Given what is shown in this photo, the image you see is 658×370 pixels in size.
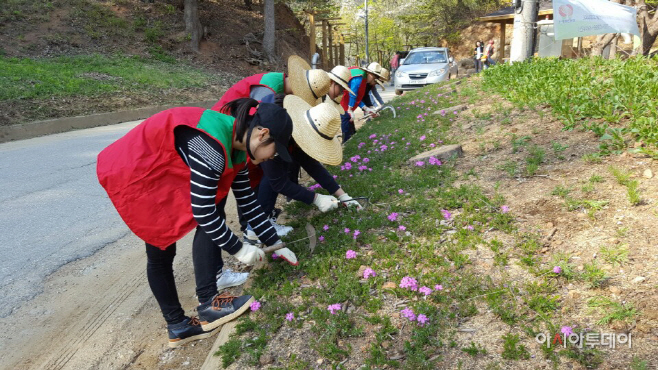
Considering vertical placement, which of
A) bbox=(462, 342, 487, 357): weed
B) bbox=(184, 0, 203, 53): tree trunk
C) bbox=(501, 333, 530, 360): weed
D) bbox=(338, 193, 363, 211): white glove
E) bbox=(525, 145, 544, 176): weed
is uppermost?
bbox=(184, 0, 203, 53): tree trunk

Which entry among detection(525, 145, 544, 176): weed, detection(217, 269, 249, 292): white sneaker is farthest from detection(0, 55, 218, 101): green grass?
detection(525, 145, 544, 176): weed

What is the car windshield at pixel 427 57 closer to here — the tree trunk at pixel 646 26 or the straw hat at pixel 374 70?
the tree trunk at pixel 646 26

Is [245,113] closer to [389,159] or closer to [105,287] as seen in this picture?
[105,287]

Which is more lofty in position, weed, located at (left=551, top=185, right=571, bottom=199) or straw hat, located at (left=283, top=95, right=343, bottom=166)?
straw hat, located at (left=283, top=95, right=343, bottom=166)

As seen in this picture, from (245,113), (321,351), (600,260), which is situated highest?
(245,113)

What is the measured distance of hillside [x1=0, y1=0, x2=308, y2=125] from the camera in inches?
467

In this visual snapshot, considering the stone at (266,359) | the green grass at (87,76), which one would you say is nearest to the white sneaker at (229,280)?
the stone at (266,359)

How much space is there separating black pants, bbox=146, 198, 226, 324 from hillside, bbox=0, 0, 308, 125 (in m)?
9.08

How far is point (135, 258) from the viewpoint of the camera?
13.5 ft

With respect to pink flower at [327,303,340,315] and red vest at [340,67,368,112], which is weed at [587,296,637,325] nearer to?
pink flower at [327,303,340,315]

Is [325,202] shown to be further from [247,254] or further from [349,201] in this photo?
[247,254]

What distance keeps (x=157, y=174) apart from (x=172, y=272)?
651mm

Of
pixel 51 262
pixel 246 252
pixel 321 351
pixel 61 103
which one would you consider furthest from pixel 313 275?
pixel 61 103

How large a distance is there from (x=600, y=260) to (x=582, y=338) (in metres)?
0.66
